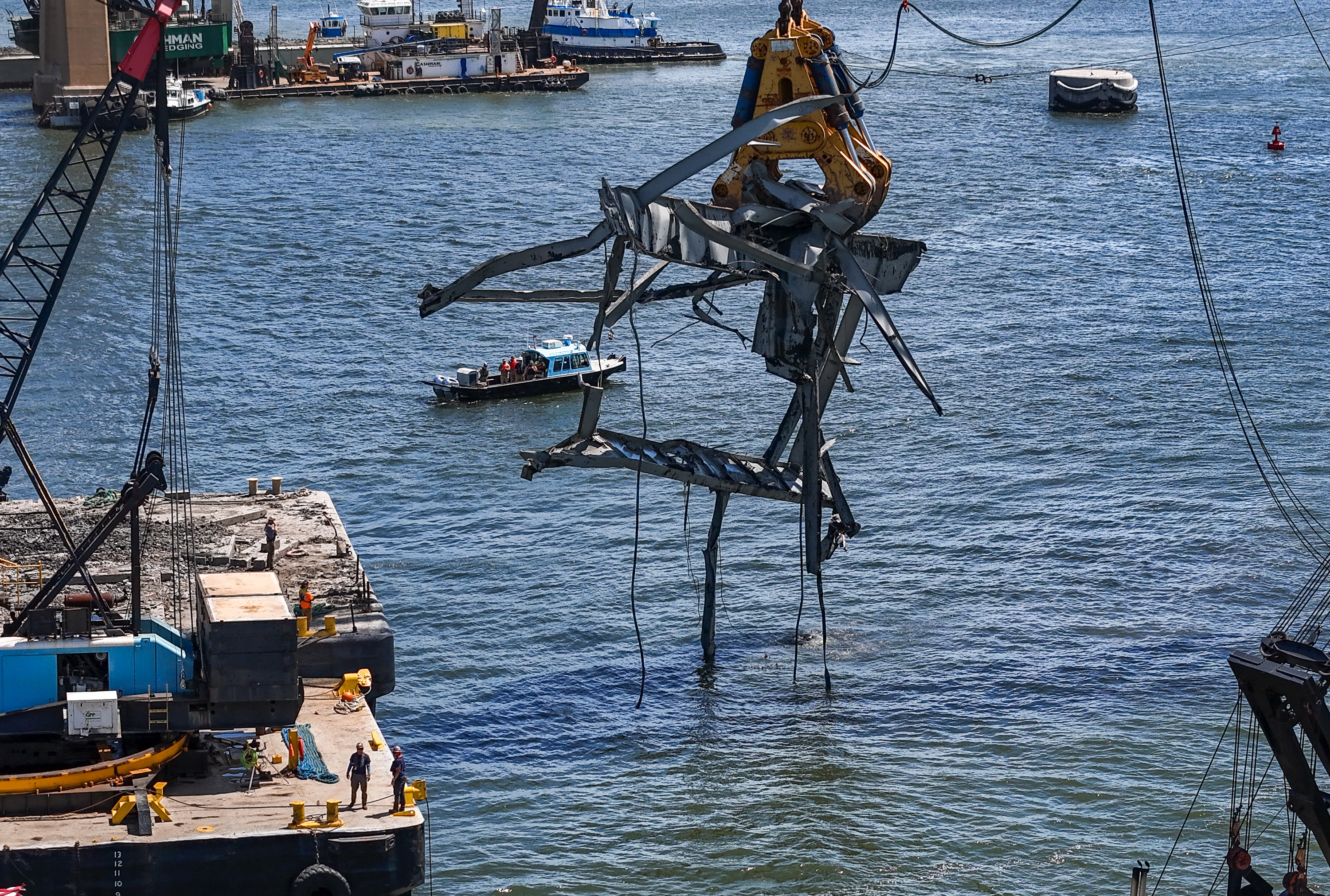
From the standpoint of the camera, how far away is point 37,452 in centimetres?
7888

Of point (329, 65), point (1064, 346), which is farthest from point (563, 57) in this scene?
point (1064, 346)

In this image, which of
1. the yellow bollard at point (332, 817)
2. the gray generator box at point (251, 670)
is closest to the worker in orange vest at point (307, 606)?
the gray generator box at point (251, 670)

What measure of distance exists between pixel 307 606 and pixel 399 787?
33.9 ft

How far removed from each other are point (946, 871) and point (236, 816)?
16946 mm

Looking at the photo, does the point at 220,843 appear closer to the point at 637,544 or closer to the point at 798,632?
the point at 798,632

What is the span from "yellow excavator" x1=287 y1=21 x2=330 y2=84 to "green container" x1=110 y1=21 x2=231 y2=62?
22.4 ft

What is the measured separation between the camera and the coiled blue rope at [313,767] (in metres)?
43.0

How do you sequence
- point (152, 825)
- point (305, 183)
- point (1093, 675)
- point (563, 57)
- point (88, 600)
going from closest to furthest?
point (152, 825) < point (88, 600) < point (1093, 675) < point (305, 183) < point (563, 57)

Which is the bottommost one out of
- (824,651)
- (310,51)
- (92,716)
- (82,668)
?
(824,651)

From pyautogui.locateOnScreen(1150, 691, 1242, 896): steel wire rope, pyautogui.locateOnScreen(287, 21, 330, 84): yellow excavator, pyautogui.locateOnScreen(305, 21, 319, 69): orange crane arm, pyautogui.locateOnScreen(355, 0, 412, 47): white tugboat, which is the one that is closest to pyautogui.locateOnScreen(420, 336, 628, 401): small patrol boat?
pyautogui.locateOnScreen(1150, 691, 1242, 896): steel wire rope

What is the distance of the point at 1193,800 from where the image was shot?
49.1 m

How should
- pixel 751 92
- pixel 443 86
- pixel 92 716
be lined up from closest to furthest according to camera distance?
pixel 92 716 → pixel 751 92 → pixel 443 86

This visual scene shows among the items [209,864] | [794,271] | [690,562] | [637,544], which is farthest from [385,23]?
[209,864]

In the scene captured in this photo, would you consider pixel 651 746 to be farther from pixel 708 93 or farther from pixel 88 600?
pixel 708 93
